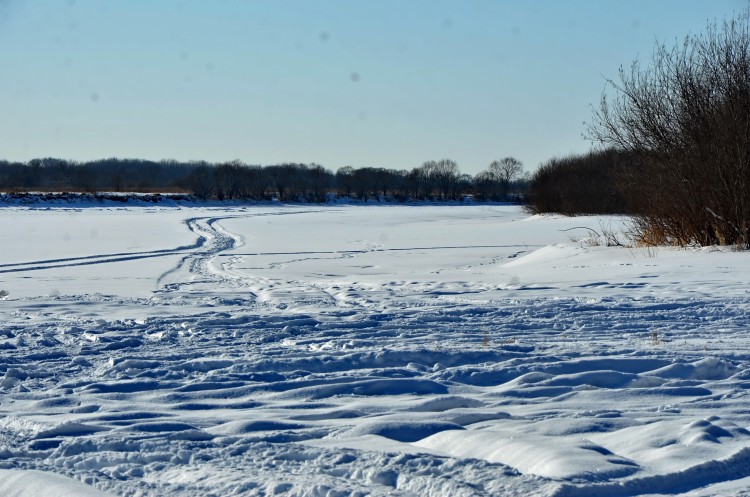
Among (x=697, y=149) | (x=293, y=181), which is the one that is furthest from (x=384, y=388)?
(x=293, y=181)

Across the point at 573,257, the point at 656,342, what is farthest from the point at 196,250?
the point at 656,342

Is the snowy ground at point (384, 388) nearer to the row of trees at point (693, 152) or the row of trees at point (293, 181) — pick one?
the row of trees at point (693, 152)

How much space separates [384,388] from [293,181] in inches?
4062

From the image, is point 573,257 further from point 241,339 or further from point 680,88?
point 241,339

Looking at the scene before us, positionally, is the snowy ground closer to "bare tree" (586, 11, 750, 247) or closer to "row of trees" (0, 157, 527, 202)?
"bare tree" (586, 11, 750, 247)

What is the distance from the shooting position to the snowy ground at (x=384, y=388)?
13.7 ft

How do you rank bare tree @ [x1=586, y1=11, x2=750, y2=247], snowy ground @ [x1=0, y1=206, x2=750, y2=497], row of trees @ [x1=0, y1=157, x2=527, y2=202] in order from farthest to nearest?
row of trees @ [x1=0, y1=157, x2=527, y2=202], bare tree @ [x1=586, y1=11, x2=750, y2=247], snowy ground @ [x1=0, y1=206, x2=750, y2=497]

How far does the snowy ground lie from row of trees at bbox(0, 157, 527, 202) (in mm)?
82681

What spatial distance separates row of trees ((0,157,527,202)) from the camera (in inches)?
3880

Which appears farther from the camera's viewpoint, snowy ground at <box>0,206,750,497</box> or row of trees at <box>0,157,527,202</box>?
row of trees at <box>0,157,527,202</box>

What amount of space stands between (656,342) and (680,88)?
40.3 feet

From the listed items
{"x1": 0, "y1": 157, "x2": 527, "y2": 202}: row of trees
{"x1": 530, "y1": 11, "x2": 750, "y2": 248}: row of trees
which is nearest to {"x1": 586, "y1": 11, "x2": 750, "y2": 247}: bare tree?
{"x1": 530, "y1": 11, "x2": 750, "y2": 248}: row of trees

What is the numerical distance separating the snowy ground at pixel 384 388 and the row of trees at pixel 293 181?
82.7m

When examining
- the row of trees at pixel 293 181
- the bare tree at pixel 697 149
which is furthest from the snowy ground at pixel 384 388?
the row of trees at pixel 293 181
